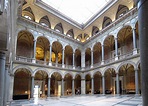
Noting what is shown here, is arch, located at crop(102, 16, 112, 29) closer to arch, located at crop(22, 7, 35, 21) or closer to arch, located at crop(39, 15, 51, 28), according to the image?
arch, located at crop(39, 15, 51, 28)

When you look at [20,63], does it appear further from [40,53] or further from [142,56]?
[142,56]

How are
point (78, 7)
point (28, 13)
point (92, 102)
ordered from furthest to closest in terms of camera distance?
point (78, 7) → point (28, 13) → point (92, 102)

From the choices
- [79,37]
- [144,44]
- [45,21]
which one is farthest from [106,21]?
[144,44]

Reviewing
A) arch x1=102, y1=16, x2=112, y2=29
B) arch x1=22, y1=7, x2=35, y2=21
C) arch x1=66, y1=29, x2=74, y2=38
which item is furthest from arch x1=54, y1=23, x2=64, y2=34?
arch x1=102, y1=16, x2=112, y2=29

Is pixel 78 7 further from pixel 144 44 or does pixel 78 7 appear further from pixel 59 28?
pixel 144 44

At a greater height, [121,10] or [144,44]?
[121,10]

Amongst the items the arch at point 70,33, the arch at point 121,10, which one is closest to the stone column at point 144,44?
Result: the arch at point 121,10

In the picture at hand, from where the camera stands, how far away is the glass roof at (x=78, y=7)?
69.9ft

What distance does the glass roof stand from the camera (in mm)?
21312

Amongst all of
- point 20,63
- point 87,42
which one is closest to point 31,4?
point 20,63

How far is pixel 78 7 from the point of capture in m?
22.4

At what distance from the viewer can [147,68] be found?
1720 millimetres

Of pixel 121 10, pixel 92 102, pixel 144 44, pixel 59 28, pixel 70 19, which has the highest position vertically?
pixel 70 19

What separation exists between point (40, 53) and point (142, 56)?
1070 inches
